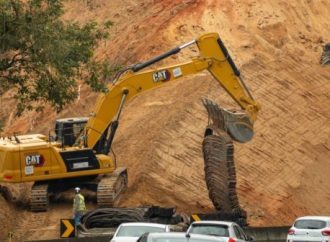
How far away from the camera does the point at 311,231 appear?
31859 mm

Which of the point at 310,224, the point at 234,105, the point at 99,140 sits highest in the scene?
the point at 234,105

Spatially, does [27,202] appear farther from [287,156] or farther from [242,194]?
[287,156]

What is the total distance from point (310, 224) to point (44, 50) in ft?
30.5

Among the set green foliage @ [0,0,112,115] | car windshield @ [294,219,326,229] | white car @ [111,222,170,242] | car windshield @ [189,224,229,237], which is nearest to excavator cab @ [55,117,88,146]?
green foliage @ [0,0,112,115]

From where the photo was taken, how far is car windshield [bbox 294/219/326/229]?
105 feet

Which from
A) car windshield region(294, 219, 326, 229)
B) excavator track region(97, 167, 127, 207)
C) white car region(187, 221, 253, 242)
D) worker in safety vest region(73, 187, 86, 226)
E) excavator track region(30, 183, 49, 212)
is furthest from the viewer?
excavator track region(30, 183, 49, 212)

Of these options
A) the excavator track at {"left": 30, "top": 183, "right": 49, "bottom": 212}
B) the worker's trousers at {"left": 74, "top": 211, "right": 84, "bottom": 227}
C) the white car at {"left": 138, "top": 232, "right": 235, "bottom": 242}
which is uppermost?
the white car at {"left": 138, "top": 232, "right": 235, "bottom": 242}

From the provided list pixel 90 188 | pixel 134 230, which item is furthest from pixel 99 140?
pixel 134 230

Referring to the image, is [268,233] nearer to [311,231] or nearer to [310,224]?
[310,224]

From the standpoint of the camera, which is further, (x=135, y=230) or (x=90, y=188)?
(x=90, y=188)

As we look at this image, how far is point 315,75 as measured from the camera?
2030 inches

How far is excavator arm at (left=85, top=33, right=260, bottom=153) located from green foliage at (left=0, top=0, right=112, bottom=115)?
4721mm

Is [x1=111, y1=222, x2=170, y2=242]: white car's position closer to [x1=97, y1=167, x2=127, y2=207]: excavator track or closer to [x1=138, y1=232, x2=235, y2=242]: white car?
[x1=138, y1=232, x2=235, y2=242]: white car


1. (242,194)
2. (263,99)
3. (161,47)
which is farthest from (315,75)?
(242,194)
